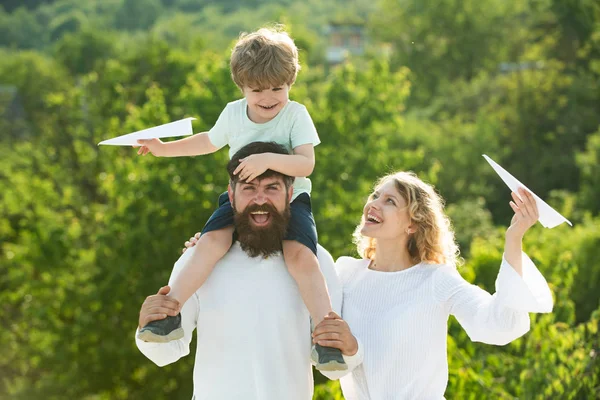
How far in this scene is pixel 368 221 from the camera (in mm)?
4375

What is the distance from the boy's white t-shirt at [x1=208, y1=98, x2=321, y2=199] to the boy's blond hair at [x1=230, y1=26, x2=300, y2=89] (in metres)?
0.17

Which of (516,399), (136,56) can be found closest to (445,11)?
(136,56)

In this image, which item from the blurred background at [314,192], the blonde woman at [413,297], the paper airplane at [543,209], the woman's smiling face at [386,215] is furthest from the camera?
the blurred background at [314,192]

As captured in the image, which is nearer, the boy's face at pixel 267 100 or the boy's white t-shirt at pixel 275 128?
the boy's face at pixel 267 100

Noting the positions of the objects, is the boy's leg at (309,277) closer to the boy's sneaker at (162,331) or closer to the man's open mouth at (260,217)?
the man's open mouth at (260,217)

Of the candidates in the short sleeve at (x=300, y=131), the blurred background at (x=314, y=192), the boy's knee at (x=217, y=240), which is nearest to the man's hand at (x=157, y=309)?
the boy's knee at (x=217, y=240)

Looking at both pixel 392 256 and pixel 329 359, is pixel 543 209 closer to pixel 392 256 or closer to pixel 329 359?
pixel 392 256

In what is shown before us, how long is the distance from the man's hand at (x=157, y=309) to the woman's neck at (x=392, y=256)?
40.8 inches

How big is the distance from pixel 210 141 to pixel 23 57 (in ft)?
160

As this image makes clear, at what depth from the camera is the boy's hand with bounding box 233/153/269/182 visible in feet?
12.8

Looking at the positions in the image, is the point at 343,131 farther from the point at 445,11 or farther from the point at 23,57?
the point at 23,57

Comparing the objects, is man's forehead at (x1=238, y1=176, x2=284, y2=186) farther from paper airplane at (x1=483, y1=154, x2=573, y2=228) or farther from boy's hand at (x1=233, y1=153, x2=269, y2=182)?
paper airplane at (x1=483, y1=154, x2=573, y2=228)

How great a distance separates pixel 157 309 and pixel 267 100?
92 cm

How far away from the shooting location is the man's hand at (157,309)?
151 inches
